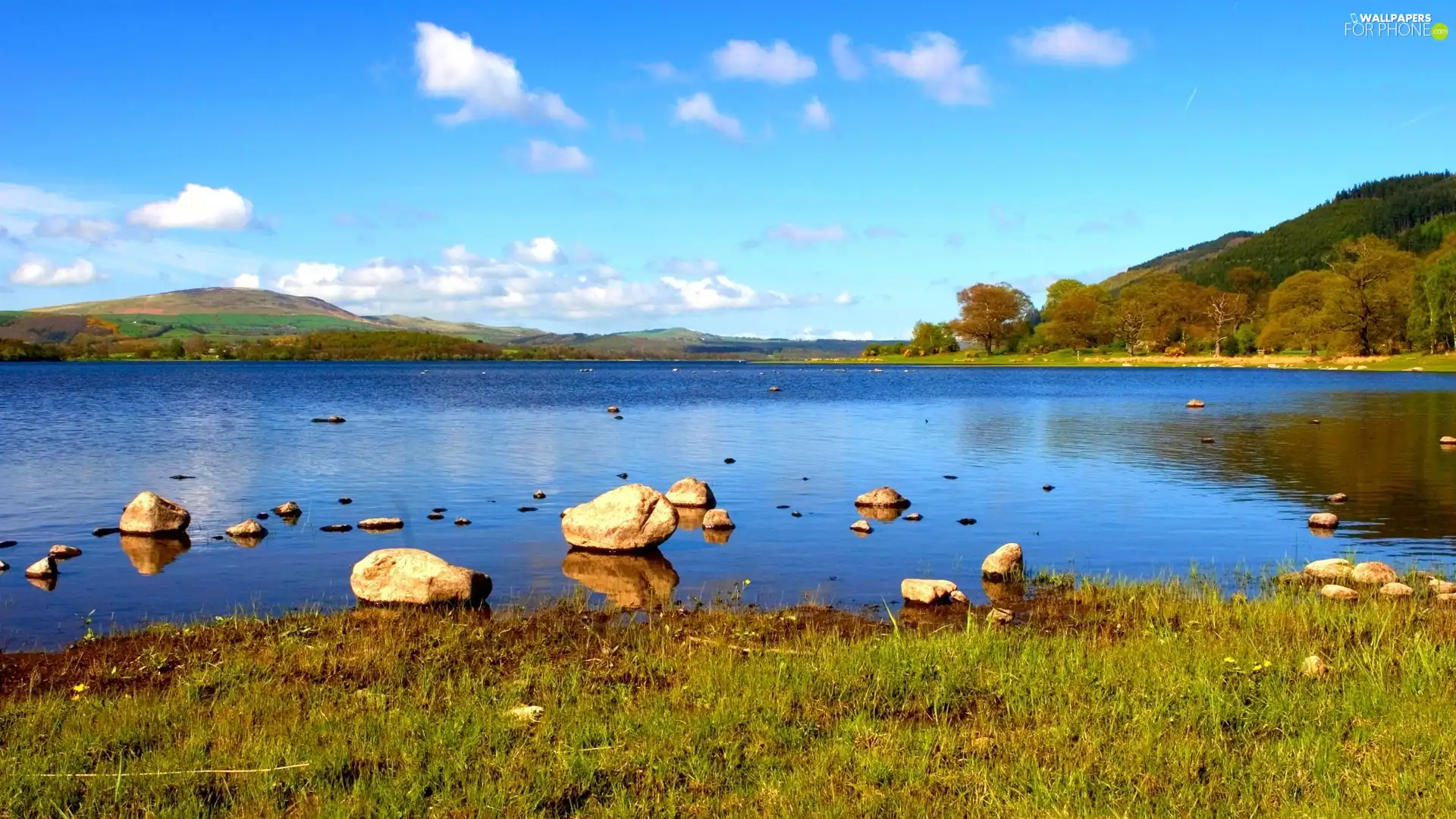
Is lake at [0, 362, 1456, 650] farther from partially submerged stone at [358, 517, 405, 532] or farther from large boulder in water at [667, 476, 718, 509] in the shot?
large boulder in water at [667, 476, 718, 509]

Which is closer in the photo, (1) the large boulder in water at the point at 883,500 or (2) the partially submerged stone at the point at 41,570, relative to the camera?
(2) the partially submerged stone at the point at 41,570

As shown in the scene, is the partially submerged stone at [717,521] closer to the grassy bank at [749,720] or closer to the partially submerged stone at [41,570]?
the grassy bank at [749,720]

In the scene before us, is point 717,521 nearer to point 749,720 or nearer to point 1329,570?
point 1329,570

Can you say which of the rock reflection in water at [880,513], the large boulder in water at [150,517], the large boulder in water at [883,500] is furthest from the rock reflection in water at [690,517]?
the large boulder in water at [150,517]

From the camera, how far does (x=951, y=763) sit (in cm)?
909

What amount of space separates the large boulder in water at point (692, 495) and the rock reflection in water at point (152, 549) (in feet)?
42.1

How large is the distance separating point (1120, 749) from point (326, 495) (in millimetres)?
29144

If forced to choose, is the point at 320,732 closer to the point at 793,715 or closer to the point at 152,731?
the point at 152,731

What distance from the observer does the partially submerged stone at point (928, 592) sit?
1777 centimetres

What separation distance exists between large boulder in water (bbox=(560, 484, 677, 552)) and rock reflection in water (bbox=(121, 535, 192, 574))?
29.4ft

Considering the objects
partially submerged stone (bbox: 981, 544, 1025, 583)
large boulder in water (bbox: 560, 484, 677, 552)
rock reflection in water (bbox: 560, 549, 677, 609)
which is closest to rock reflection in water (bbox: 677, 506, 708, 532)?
large boulder in water (bbox: 560, 484, 677, 552)

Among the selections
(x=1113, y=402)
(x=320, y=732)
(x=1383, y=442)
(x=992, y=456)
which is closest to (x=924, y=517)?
(x=992, y=456)

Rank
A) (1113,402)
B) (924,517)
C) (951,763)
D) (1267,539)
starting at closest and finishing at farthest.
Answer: (951,763) < (1267,539) < (924,517) < (1113,402)

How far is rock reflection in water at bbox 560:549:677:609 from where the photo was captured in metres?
19.0
